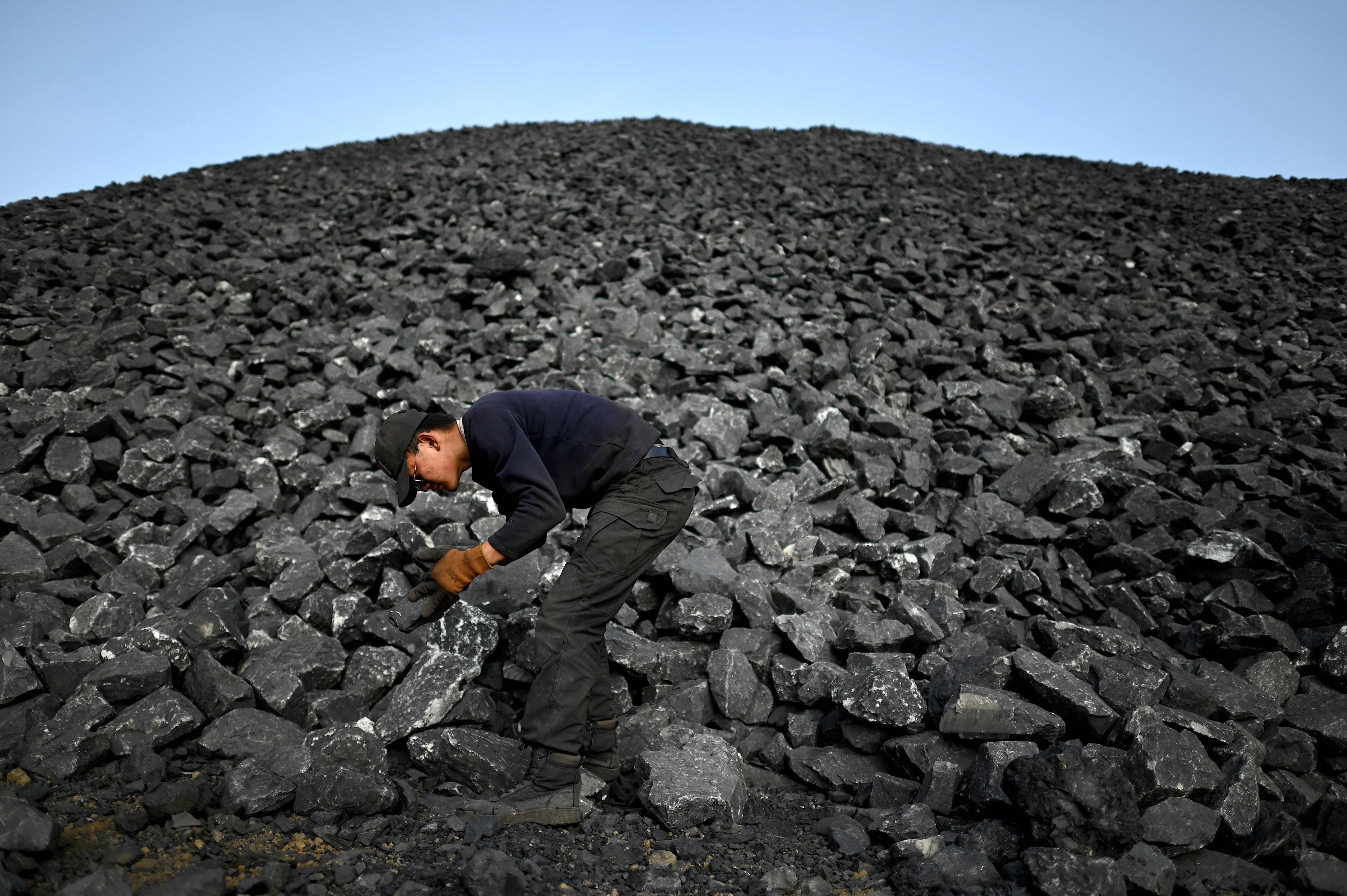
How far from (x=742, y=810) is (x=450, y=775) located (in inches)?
55.0

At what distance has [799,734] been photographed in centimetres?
386

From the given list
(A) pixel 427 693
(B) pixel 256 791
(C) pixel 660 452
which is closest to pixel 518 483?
(C) pixel 660 452

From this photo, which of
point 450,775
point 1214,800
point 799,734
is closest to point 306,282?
point 450,775

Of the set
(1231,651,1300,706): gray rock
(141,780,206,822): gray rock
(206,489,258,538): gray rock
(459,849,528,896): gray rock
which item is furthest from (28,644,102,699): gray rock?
(1231,651,1300,706): gray rock

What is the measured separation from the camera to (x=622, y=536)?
3.48 meters

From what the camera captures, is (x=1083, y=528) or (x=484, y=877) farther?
(x=1083, y=528)

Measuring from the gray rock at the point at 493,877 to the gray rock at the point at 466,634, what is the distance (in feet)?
4.54

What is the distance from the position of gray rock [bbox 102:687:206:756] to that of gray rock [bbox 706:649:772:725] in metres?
2.57

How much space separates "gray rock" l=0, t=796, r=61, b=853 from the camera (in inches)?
101

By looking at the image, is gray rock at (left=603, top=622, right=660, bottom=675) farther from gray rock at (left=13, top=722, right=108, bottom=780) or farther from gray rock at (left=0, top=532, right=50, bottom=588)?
gray rock at (left=0, top=532, right=50, bottom=588)

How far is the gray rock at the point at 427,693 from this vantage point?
3680 mm

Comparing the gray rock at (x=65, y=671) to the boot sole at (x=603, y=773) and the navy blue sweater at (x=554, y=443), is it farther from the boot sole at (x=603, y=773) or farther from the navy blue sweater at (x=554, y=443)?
the boot sole at (x=603, y=773)

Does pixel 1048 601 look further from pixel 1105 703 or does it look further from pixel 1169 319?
pixel 1169 319

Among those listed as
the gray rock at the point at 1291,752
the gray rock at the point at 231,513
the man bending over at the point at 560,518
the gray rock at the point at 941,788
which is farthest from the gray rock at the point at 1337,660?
the gray rock at the point at 231,513
